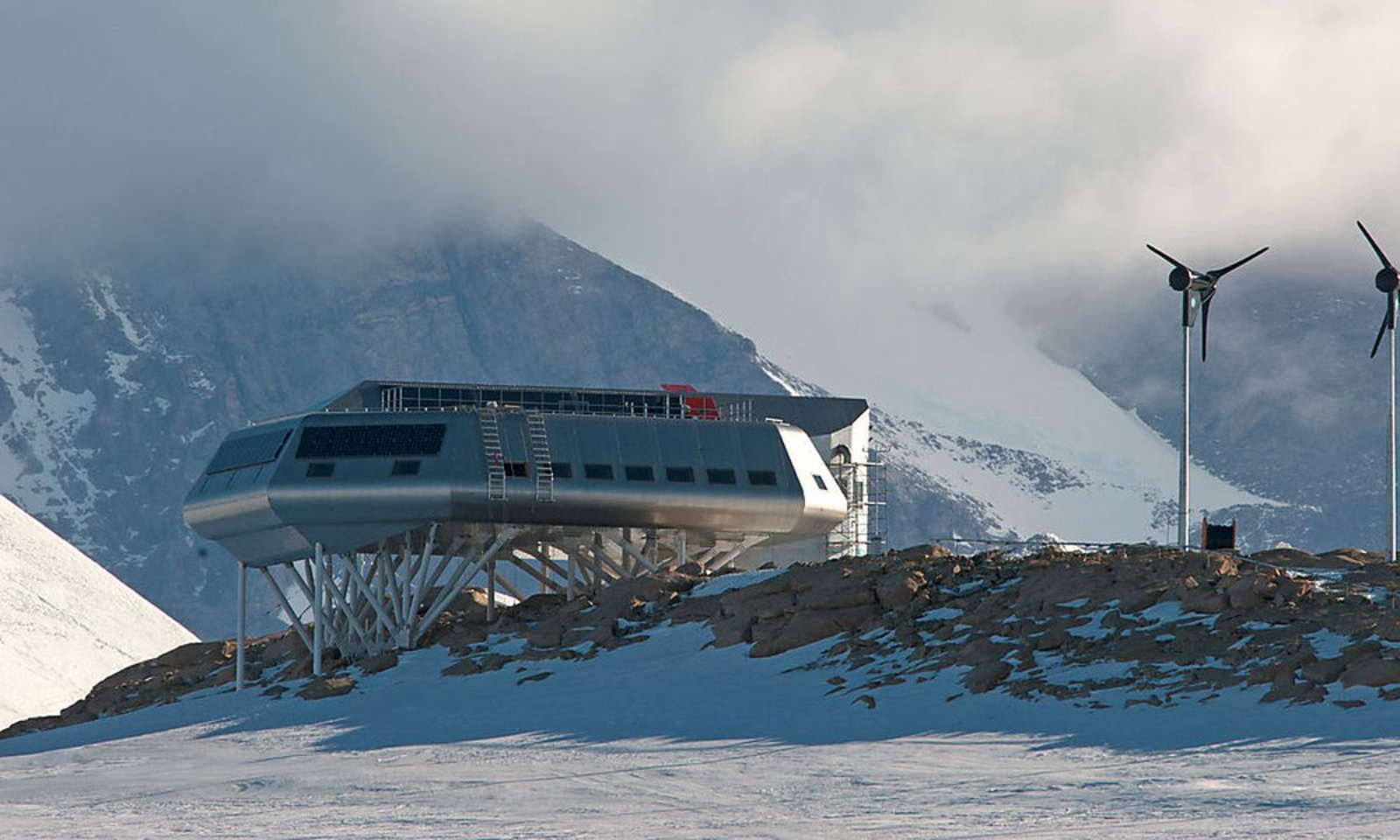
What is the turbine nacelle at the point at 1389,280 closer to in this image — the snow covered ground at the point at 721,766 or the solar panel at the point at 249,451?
the snow covered ground at the point at 721,766

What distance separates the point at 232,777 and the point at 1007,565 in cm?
2967

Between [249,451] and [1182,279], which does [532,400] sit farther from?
[1182,279]

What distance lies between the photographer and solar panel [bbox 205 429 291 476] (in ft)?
353

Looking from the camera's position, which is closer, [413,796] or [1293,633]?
[413,796]

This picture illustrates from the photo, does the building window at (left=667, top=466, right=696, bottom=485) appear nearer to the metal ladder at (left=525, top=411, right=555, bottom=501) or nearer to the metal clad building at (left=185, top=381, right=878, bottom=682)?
the metal clad building at (left=185, top=381, right=878, bottom=682)

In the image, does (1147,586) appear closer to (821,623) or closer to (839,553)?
(821,623)

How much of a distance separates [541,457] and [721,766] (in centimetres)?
4265

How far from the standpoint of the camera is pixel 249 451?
360 feet

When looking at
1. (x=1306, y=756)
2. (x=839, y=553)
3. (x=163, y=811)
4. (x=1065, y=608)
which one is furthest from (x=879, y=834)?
(x=839, y=553)

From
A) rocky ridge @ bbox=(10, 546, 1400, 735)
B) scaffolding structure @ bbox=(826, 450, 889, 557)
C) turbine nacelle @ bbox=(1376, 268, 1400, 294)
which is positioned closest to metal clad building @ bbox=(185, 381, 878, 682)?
rocky ridge @ bbox=(10, 546, 1400, 735)

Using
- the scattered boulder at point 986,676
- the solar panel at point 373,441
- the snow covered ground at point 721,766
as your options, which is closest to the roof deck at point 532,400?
the solar panel at point 373,441

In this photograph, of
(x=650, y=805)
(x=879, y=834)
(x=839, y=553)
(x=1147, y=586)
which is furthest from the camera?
(x=839, y=553)

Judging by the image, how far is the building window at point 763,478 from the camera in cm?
10919

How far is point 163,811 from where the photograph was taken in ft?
201
